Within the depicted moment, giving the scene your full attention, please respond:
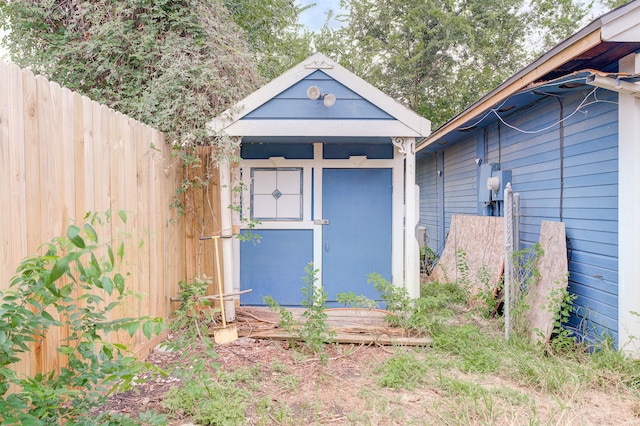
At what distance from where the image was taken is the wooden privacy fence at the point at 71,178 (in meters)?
2.03

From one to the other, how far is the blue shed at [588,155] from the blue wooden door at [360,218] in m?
1.85

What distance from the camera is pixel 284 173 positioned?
17.5 ft

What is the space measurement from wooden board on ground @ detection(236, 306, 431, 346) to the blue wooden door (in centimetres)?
38

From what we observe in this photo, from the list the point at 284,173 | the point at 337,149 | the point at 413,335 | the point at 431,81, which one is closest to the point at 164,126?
the point at 284,173

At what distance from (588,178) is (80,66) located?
21.3 ft

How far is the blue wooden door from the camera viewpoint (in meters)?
5.29

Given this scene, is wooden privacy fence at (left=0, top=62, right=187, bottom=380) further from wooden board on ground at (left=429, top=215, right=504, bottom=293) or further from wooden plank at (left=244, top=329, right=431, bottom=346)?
wooden board on ground at (left=429, top=215, right=504, bottom=293)

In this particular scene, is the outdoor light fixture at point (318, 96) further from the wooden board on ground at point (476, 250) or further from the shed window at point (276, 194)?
the wooden board on ground at point (476, 250)

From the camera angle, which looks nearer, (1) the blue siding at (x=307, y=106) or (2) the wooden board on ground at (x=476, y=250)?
(1) the blue siding at (x=307, y=106)

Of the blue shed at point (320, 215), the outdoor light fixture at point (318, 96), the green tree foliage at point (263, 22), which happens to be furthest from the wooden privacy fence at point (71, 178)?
the green tree foliage at point (263, 22)

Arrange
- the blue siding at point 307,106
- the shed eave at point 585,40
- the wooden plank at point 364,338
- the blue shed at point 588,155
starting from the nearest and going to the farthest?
the shed eave at point 585,40, the blue shed at point 588,155, the wooden plank at point 364,338, the blue siding at point 307,106

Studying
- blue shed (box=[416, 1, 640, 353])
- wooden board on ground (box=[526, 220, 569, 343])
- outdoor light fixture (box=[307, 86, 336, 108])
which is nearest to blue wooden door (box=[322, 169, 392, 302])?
outdoor light fixture (box=[307, 86, 336, 108])

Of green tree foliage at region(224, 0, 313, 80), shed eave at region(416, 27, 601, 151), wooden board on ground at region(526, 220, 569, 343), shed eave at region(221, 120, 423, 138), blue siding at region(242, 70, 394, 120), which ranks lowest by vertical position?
wooden board on ground at region(526, 220, 569, 343)

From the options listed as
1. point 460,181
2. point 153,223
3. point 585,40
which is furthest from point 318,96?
point 460,181
